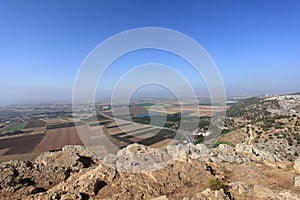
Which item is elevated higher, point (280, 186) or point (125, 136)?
point (280, 186)

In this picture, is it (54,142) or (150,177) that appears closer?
(150,177)

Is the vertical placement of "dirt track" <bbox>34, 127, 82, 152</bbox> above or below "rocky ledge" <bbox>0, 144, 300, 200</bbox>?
below

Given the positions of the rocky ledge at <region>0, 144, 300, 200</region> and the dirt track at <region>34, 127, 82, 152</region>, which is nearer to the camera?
the rocky ledge at <region>0, 144, 300, 200</region>

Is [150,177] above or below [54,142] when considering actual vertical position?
above

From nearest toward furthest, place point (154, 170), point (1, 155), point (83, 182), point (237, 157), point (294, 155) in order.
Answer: point (83, 182)
point (154, 170)
point (237, 157)
point (294, 155)
point (1, 155)

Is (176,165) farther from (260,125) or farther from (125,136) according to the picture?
(260,125)

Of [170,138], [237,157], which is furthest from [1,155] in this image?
[237,157]

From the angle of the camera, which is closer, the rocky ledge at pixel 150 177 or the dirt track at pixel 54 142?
the rocky ledge at pixel 150 177

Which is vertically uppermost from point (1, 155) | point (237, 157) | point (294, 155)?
point (237, 157)
